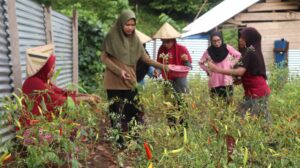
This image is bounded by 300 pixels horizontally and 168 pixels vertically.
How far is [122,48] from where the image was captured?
524 centimetres

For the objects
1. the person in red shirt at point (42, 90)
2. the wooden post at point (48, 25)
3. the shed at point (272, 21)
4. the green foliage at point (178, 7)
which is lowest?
the person in red shirt at point (42, 90)

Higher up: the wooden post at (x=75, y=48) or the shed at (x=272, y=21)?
the shed at (x=272, y=21)

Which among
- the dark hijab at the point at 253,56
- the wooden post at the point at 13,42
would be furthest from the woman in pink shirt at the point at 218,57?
the wooden post at the point at 13,42

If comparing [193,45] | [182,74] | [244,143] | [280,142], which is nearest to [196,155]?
[244,143]

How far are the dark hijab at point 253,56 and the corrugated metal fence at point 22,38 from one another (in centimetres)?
194

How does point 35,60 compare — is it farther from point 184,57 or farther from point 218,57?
point 218,57

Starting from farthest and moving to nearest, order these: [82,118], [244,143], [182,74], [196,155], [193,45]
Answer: [193,45], [182,74], [82,118], [244,143], [196,155]

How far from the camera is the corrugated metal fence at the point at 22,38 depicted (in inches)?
172

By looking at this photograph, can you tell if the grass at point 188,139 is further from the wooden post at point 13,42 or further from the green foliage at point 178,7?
the green foliage at point 178,7

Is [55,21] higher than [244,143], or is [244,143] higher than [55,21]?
[55,21]

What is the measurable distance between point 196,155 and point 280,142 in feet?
2.38

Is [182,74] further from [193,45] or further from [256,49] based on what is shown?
[193,45]

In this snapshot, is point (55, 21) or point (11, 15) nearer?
point (11, 15)

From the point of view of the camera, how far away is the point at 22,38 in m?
5.26
